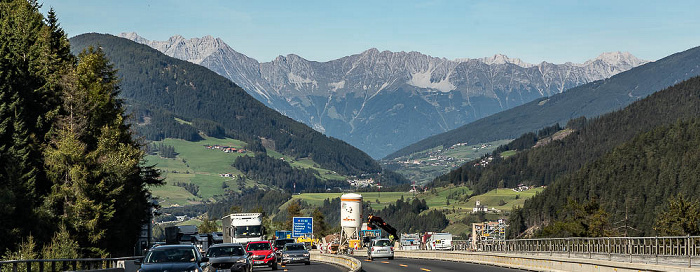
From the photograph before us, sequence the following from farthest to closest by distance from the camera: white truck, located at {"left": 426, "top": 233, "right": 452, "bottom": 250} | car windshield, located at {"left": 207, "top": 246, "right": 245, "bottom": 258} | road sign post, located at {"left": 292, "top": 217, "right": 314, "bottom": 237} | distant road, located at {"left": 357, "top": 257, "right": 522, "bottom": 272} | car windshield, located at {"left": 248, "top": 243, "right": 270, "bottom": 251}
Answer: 1. white truck, located at {"left": 426, "top": 233, "right": 452, "bottom": 250}
2. road sign post, located at {"left": 292, "top": 217, "right": 314, "bottom": 237}
3. car windshield, located at {"left": 248, "top": 243, "right": 270, "bottom": 251}
4. distant road, located at {"left": 357, "top": 257, "right": 522, "bottom": 272}
5. car windshield, located at {"left": 207, "top": 246, "right": 245, "bottom": 258}

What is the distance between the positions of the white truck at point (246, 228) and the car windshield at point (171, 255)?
52857 mm

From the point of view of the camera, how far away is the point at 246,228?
87.1 metres

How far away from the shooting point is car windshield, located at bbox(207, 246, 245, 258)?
147 ft

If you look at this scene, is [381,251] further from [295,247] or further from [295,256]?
[295,256]

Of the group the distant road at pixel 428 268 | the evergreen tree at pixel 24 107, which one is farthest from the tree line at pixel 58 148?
the distant road at pixel 428 268

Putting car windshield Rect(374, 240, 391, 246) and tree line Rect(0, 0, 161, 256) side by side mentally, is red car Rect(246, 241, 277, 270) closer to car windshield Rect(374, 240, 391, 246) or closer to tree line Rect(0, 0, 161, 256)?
tree line Rect(0, 0, 161, 256)

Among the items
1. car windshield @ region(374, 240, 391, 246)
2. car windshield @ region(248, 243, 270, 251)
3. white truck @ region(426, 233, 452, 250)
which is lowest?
white truck @ region(426, 233, 452, 250)

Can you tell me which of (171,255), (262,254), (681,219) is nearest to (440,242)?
(681,219)

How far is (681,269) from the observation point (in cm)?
3275

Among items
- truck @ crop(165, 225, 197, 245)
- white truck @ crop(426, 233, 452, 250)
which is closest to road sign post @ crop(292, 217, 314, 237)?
truck @ crop(165, 225, 197, 245)

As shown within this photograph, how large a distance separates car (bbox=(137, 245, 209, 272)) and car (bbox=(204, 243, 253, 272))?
772 centimetres

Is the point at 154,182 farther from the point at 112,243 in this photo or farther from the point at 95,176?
A: the point at 95,176

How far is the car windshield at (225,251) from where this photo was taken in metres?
44.7

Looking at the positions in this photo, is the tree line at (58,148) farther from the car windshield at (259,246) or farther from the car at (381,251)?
the car at (381,251)
